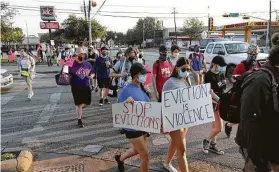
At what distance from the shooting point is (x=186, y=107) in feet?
13.6

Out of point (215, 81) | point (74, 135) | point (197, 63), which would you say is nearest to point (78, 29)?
point (197, 63)

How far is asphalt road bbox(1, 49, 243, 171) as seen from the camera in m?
5.38

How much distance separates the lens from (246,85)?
2.43m

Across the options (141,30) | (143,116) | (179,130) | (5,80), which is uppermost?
(141,30)

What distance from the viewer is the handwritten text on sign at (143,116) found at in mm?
3969

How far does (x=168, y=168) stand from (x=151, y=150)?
1027mm

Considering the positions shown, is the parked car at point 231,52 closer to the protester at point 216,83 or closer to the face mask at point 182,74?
the protester at point 216,83

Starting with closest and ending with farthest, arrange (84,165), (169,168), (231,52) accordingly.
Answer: (169,168) → (84,165) → (231,52)

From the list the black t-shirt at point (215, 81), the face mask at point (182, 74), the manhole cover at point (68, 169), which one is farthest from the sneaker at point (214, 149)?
the manhole cover at point (68, 169)

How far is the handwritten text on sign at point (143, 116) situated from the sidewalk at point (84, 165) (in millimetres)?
1082

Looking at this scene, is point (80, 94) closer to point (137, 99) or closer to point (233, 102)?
point (137, 99)

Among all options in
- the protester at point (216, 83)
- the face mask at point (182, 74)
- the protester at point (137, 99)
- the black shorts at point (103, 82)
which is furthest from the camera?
the black shorts at point (103, 82)

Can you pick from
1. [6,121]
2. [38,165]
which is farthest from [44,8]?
[38,165]

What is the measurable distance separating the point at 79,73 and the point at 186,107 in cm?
364
